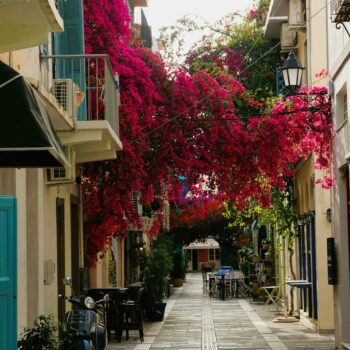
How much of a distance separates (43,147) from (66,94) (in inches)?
287

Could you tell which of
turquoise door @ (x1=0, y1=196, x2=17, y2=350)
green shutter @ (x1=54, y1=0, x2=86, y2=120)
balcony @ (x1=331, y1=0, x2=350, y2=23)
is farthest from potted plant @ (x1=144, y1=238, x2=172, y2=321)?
turquoise door @ (x1=0, y1=196, x2=17, y2=350)

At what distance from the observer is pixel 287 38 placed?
997 inches

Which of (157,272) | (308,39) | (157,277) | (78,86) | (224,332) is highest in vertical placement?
(308,39)

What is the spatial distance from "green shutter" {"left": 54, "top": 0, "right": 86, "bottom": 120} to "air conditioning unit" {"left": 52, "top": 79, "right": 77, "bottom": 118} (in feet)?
2.61

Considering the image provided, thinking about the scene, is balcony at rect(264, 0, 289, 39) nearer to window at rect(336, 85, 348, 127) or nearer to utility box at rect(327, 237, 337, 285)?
window at rect(336, 85, 348, 127)

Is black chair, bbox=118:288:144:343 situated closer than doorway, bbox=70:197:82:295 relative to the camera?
No

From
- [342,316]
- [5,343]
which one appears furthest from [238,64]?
[5,343]

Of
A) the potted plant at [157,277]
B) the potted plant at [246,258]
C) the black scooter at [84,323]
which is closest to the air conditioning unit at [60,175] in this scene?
the black scooter at [84,323]

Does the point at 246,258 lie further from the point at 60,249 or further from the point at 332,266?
the point at 60,249

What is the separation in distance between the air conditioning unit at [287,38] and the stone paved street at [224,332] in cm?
757

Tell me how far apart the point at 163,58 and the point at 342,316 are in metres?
6.96

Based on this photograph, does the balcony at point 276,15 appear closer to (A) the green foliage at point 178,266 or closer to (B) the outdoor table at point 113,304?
(B) the outdoor table at point 113,304

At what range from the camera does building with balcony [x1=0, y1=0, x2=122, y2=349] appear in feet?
23.4

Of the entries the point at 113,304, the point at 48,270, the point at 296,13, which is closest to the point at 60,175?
the point at 48,270
